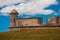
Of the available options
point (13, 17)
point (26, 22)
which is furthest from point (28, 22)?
point (13, 17)

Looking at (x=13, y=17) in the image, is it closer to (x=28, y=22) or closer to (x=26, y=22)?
(x=26, y=22)

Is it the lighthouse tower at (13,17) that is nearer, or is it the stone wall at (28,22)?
the lighthouse tower at (13,17)

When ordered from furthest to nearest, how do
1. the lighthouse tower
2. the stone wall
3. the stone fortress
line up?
the stone wall
the lighthouse tower
the stone fortress

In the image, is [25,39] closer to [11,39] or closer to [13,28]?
[11,39]

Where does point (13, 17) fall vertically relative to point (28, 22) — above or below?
above

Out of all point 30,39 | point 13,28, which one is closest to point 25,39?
point 30,39

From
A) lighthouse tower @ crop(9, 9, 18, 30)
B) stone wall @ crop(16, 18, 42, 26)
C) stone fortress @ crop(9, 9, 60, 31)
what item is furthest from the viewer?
stone wall @ crop(16, 18, 42, 26)

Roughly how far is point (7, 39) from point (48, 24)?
77.3 ft

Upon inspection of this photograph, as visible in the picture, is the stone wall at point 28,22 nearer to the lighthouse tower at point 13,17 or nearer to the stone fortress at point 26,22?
the stone fortress at point 26,22

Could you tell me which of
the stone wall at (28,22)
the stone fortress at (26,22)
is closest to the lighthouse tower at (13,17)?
the stone fortress at (26,22)

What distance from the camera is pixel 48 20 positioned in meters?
52.4

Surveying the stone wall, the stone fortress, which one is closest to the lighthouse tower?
the stone fortress

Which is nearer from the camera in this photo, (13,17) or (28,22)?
(13,17)

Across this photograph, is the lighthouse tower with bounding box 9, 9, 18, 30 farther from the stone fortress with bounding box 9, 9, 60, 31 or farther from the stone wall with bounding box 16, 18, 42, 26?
the stone wall with bounding box 16, 18, 42, 26
